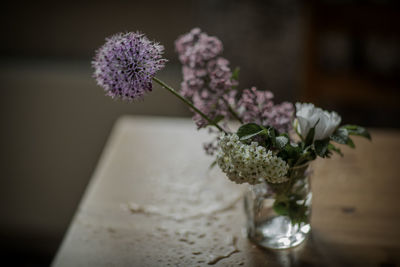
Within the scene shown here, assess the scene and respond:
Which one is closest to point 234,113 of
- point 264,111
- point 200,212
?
point 264,111

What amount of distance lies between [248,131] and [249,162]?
74 mm

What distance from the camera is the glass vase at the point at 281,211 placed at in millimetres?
923

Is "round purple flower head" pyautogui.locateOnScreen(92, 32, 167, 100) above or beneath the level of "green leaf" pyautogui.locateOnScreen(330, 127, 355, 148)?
above

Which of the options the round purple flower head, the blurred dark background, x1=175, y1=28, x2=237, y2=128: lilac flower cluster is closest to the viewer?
the round purple flower head

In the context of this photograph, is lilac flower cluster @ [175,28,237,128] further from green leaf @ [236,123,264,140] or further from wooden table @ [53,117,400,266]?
wooden table @ [53,117,400,266]

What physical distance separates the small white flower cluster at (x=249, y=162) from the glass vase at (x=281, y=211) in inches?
4.1

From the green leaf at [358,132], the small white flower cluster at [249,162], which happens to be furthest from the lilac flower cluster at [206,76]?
the green leaf at [358,132]

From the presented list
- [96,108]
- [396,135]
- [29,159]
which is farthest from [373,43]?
[29,159]

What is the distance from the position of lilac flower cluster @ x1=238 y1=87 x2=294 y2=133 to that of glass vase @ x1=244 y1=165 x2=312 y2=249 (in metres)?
0.10

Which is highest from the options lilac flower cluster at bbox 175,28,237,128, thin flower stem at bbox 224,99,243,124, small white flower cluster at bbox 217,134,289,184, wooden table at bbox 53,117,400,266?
lilac flower cluster at bbox 175,28,237,128

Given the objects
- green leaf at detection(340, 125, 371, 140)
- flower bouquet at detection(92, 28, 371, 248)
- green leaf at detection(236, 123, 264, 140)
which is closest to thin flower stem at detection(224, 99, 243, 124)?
flower bouquet at detection(92, 28, 371, 248)

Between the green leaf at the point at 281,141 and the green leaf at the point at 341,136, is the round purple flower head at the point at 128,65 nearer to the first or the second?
the green leaf at the point at 281,141

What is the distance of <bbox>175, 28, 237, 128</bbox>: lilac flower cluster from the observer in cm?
87

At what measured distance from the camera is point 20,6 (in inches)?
91.9
